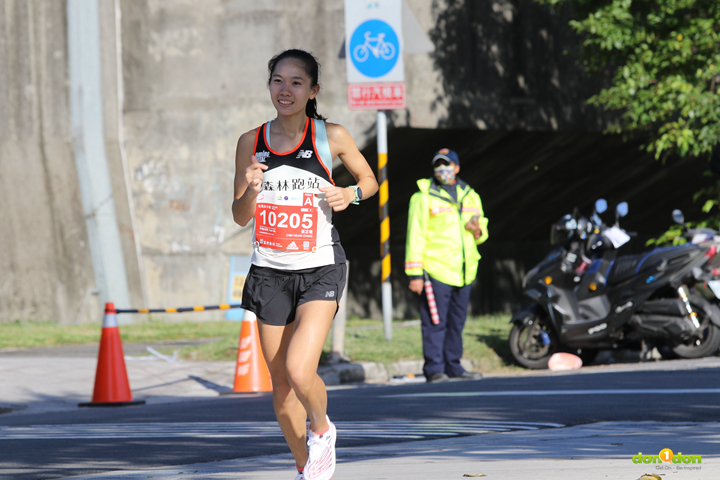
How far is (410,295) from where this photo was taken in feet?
62.4

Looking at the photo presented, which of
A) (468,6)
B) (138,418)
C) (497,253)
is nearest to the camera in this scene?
(138,418)

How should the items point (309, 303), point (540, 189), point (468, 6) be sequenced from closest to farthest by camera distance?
point (309, 303), point (468, 6), point (540, 189)

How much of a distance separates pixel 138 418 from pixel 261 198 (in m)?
3.37

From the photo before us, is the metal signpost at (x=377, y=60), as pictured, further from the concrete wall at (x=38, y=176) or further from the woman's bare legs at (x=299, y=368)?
the woman's bare legs at (x=299, y=368)

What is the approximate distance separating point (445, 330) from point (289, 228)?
5.62 m

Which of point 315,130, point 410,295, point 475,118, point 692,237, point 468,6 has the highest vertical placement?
point 468,6

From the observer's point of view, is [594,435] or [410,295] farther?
[410,295]

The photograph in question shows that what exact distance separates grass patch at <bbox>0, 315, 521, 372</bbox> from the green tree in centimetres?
286

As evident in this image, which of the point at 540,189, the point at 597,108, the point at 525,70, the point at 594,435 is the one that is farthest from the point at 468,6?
the point at 594,435

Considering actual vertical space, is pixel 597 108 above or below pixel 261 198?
above

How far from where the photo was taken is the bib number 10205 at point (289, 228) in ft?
13.4

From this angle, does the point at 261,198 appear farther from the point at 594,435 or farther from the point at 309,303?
the point at 594,435

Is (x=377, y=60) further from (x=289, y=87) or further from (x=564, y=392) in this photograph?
(x=289, y=87)

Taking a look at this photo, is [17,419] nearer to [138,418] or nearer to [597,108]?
[138,418]
